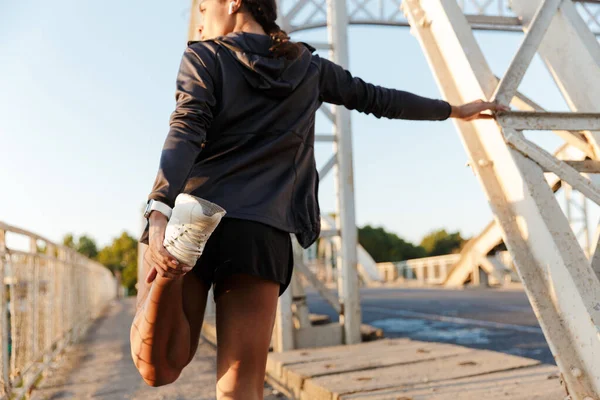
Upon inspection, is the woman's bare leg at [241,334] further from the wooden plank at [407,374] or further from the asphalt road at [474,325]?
the asphalt road at [474,325]

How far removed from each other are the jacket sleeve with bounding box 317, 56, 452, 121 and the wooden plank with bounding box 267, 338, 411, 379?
7.80 feet

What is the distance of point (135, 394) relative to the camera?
169 inches

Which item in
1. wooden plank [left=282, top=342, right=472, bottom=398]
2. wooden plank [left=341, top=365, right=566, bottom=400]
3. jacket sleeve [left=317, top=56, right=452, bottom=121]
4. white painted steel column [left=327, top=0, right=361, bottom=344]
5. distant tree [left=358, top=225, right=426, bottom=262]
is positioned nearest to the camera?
jacket sleeve [left=317, top=56, right=452, bottom=121]

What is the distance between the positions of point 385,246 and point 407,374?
7459 cm

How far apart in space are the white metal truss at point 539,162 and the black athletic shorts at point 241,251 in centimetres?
105

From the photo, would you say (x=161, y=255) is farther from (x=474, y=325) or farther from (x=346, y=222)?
(x=474, y=325)

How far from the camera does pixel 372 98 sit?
204 centimetres

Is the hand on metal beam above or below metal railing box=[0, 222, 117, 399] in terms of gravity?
above

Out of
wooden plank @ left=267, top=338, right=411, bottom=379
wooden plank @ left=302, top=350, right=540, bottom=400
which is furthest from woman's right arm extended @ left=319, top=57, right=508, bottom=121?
wooden plank @ left=267, top=338, right=411, bottom=379

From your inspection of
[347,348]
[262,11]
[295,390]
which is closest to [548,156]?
[262,11]

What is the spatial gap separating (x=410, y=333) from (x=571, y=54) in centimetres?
472

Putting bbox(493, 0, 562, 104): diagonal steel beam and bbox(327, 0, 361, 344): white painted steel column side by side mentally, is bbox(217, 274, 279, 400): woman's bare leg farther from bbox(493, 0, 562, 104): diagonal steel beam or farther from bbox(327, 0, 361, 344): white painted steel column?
bbox(327, 0, 361, 344): white painted steel column

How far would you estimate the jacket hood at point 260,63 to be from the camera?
166 centimetres

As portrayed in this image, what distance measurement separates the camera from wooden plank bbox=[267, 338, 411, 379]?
415cm
